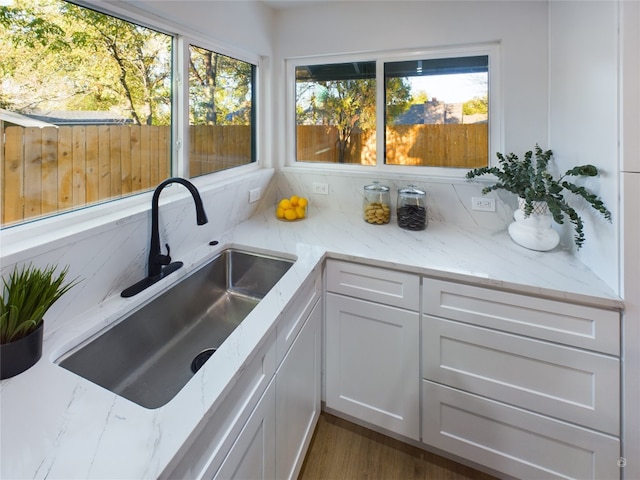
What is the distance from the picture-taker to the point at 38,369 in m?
0.85

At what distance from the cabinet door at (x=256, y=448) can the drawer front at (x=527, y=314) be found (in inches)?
29.8

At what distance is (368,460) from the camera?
160cm

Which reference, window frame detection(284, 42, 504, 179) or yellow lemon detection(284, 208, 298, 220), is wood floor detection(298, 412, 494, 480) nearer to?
yellow lemon detection(284, 208, 298, 220)

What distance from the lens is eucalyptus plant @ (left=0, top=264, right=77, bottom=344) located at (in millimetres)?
809

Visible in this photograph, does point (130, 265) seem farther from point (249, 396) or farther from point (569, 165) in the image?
point (569, 165)

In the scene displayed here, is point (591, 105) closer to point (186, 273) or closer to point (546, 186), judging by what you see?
point (546, 186)

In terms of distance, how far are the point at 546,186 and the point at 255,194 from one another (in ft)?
5.00

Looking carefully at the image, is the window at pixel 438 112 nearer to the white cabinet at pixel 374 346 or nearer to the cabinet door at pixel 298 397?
the white cabinet at pixel 374 346

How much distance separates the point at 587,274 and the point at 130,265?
173 cm

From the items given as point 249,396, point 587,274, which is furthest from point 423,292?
point 249,396

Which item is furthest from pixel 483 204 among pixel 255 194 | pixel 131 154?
pixel 131 154

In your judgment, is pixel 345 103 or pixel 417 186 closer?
pixel 417 186

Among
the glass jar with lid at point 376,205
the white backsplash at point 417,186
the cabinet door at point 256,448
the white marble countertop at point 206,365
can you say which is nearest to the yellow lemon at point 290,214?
the white marble countertop at point 206,365

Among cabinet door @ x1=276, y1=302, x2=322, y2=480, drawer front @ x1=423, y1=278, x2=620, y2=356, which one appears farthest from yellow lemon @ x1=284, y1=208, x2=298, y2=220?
drawer front @ x1=423, y1=278, x2=620, y2=356
